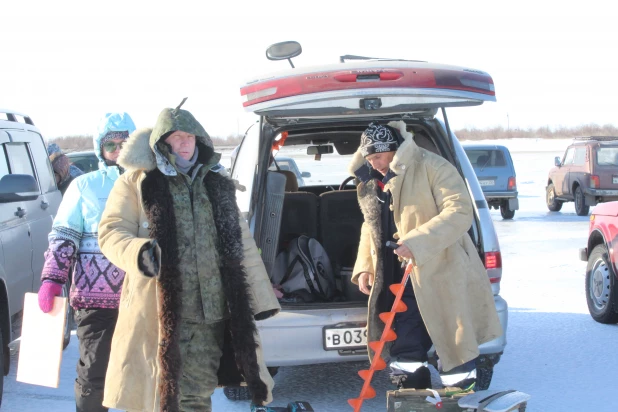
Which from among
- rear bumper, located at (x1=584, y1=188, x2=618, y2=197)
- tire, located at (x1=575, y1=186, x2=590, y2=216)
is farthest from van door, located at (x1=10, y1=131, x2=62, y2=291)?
tire, located at (x1=575, y1=186, x2=590, y2=216)

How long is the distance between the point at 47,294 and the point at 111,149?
773 mm

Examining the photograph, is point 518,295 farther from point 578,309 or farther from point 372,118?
point 372,118

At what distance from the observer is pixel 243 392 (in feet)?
16.4

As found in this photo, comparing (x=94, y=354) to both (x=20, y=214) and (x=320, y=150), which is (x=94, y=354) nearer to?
(x=20, y=214)

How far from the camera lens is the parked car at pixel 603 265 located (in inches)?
258

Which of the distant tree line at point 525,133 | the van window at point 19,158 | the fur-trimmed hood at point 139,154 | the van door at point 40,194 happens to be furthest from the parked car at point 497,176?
the distant tree line at point 525,133

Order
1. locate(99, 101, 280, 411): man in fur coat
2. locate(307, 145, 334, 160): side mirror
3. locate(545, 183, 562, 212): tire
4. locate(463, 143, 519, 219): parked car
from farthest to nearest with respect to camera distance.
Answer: locate(545, 183, 562, 212): tire → locate(463, 143, 519, 219): parked car → locate(307, 145, 334, 160): side mirror → locate(99, 101, 280, 411): man in fur coat

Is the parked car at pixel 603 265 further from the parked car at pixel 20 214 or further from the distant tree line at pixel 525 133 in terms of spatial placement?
the distant tree line at pixel 525 133

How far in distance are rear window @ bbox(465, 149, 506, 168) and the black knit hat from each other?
1392cm

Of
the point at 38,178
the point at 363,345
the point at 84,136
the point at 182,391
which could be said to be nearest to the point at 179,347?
the point at 182,391

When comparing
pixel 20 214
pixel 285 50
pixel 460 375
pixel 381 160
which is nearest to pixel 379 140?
pixel 381 160

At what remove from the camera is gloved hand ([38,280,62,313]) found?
3.72 metres

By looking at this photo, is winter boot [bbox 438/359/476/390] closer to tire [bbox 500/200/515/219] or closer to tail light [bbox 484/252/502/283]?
tail light [bbox 484/252/502/283]

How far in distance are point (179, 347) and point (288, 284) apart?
199 cm
